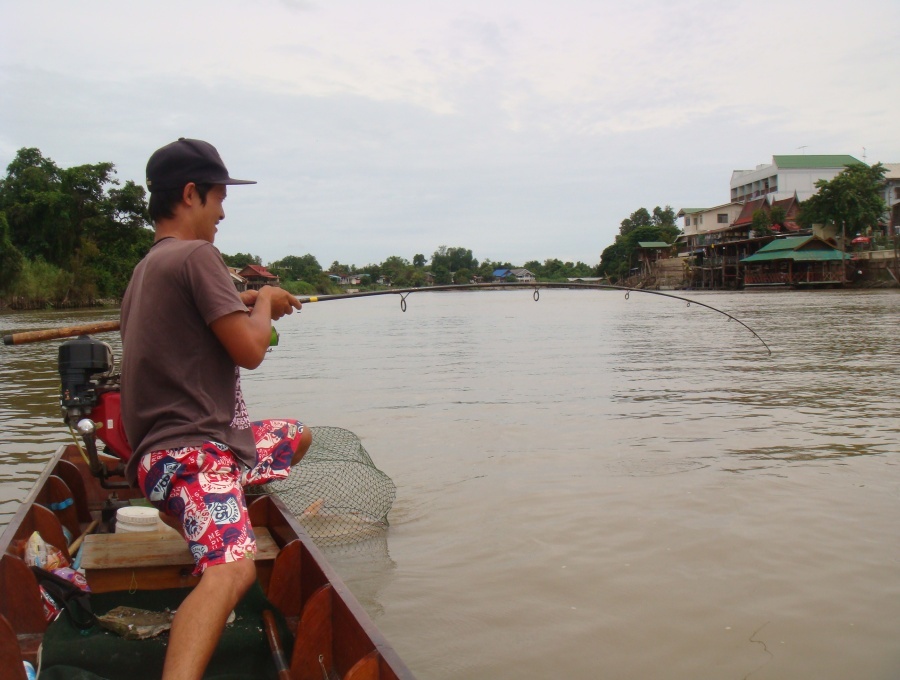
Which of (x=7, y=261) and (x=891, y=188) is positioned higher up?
(x=891, y=188)

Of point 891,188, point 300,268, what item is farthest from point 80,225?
point 891,188

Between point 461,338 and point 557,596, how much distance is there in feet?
63.7

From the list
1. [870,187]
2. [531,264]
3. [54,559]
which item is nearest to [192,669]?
[54,559]

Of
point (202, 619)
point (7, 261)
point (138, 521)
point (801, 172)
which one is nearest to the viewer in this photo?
point (202, 619)

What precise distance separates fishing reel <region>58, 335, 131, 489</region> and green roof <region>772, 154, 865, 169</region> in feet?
231

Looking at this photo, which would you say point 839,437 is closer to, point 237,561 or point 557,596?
point 557,596

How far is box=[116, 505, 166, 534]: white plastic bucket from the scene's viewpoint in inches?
145

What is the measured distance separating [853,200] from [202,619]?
5595cm

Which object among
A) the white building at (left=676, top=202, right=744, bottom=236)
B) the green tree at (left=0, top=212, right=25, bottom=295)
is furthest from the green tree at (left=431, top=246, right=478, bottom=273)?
the green tree at (left=0, top=212, right=25, bottom=295)

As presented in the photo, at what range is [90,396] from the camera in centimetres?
316

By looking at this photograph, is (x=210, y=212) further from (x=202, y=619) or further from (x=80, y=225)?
(x=80, y=225)

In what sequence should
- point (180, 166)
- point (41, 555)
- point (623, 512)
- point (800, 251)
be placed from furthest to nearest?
point (800, 251) → point (623, 512) → point (41, 555) → point (180, 166)

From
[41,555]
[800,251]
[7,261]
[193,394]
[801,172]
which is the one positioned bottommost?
[41,555]

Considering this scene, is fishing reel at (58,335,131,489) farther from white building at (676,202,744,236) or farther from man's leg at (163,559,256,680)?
white building at (676,202,744,236)
